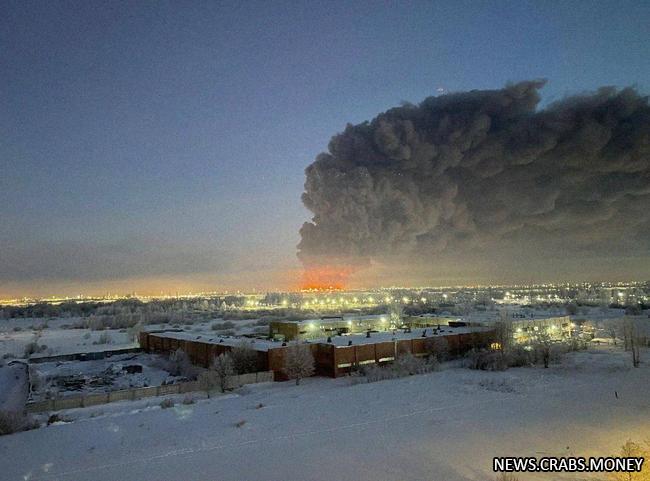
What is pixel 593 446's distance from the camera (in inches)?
568

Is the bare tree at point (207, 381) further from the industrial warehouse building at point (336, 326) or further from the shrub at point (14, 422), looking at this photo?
the industrial warehouse building at point (336, 326)

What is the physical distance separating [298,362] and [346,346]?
390 centimetres

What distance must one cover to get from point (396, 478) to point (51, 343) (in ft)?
191

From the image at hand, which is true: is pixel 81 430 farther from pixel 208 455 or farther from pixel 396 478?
pixel 396 478

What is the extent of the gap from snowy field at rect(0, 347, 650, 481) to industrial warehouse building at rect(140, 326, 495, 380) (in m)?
5.58

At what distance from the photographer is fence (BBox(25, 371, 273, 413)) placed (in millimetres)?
22625

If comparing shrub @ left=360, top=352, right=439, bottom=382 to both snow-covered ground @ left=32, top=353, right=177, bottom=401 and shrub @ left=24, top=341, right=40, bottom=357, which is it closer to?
snow-covered ground @ left=32, top=353, right=177, bottom=401

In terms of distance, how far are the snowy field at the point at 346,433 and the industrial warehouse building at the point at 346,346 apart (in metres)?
5.58

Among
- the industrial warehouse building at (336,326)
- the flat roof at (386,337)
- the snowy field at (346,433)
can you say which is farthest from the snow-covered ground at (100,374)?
the flat roof at (386,337)

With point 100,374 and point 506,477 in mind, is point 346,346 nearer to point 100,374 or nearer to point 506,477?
point 100,374

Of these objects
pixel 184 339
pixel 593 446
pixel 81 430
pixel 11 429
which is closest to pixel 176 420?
pixel 81 430

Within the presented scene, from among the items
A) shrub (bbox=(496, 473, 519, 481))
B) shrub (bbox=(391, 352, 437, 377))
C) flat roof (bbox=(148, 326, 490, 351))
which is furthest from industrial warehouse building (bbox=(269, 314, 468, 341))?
shrub (bbox=(496, 473, 519, 481))

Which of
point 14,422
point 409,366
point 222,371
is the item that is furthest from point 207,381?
point 409,366

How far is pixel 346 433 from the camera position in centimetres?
1628
